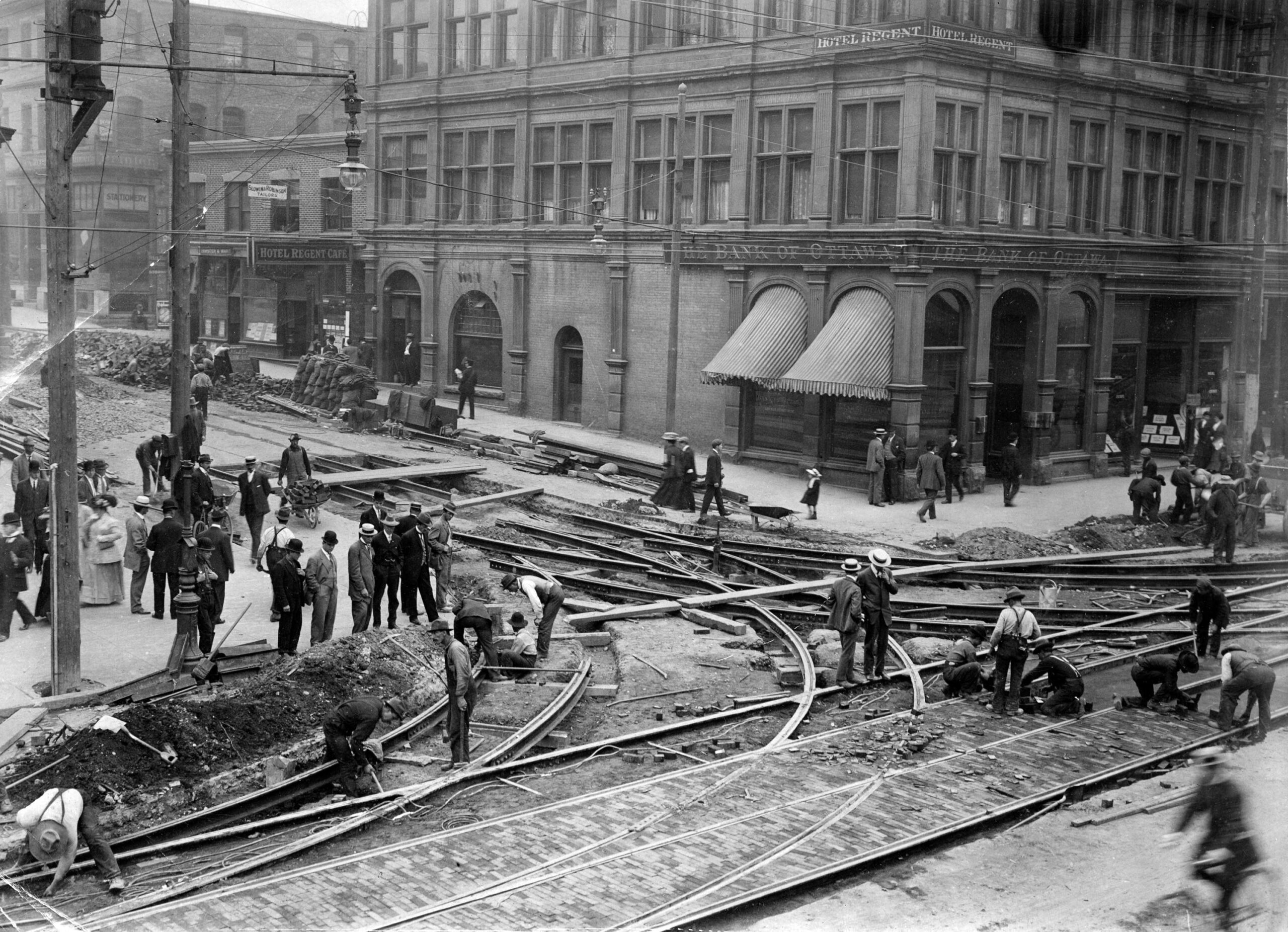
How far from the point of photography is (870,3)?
29203mm

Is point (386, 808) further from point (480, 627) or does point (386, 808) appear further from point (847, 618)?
point (847, 618)

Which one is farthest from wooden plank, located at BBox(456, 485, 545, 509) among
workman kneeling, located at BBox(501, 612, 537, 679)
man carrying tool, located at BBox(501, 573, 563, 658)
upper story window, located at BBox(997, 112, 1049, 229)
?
upper story window, located at BBox(997, 112, 1049, 229)

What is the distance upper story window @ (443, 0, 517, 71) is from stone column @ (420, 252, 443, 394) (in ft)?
19.1

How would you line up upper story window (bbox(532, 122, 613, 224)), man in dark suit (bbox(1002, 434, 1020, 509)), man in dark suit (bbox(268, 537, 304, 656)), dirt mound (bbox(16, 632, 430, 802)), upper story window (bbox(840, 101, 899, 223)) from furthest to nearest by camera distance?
upper story window (bbox(532, 122, 613, 224))
upper story window (bbox(840, 101, 899, 223))
man in dark suit (bbox(1002, 434, 1020, 509))
man in dark suit (bbox(268, 537, 304, 656))
dirt mound (bbox(16, 632, 430, 802))

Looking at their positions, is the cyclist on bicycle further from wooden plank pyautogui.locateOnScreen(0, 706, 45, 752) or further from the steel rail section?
wooden plank pyautogui.locateOnScreen(0, 706, 45, 752)

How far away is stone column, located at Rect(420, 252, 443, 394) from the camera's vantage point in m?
41.1

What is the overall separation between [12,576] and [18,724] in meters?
3.54

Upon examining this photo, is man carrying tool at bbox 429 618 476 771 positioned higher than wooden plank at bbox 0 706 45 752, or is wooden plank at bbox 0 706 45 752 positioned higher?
man carrying tool at bbox 429 618 476 771

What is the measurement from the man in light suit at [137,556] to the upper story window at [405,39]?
26081mm

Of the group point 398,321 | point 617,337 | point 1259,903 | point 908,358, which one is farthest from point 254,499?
point 398,321

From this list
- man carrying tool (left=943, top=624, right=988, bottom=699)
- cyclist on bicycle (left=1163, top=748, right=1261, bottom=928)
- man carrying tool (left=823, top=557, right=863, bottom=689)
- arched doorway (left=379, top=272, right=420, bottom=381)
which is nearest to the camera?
cyclist on bicycle (left=1163, top=748, right=1261, bottom=928)

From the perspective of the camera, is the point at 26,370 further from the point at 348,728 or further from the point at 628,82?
the point at 348,728

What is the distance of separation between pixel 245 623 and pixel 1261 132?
31.6m

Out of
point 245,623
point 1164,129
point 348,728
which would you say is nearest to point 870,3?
point 1164,129
